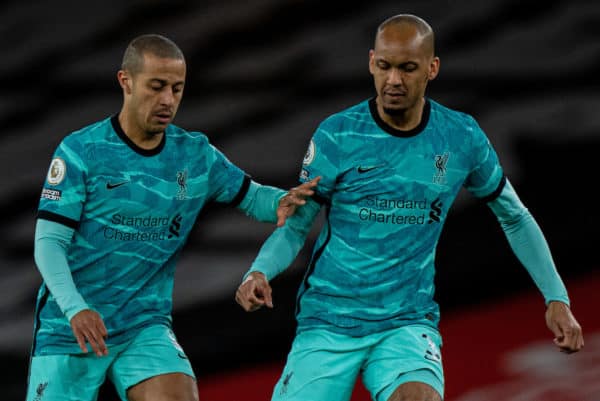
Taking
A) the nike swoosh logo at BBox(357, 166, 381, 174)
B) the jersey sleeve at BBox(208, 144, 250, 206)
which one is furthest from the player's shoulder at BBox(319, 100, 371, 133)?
the jersey sleeve at BBox(208, 144, 250, 206)

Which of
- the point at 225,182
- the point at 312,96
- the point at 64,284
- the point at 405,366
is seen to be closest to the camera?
the point at 64,284

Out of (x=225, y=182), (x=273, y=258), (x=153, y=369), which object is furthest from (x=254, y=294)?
(x=225, y=182)

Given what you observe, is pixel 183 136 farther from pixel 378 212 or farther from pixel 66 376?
pixel 66 376

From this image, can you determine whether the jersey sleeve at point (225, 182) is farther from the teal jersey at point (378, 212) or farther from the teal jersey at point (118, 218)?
the teal jersey at point (378, 212)

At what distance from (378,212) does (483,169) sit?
38 cm

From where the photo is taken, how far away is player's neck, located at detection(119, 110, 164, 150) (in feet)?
11.5

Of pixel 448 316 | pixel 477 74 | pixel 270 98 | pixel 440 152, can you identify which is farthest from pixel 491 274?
pixel 440 152

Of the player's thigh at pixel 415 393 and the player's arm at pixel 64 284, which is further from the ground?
the player's arm at pixel 64 284

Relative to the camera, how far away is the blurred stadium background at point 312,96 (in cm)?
572

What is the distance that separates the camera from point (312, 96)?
5.98 m

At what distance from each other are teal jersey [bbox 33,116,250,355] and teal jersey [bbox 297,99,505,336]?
0.43 metres

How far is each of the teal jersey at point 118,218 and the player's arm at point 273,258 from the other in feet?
1.00

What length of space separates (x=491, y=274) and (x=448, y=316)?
0.35 m

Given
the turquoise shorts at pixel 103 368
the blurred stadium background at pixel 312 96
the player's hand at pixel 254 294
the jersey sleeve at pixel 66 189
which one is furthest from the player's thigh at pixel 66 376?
the blurred stadium background at pixel 312 96
